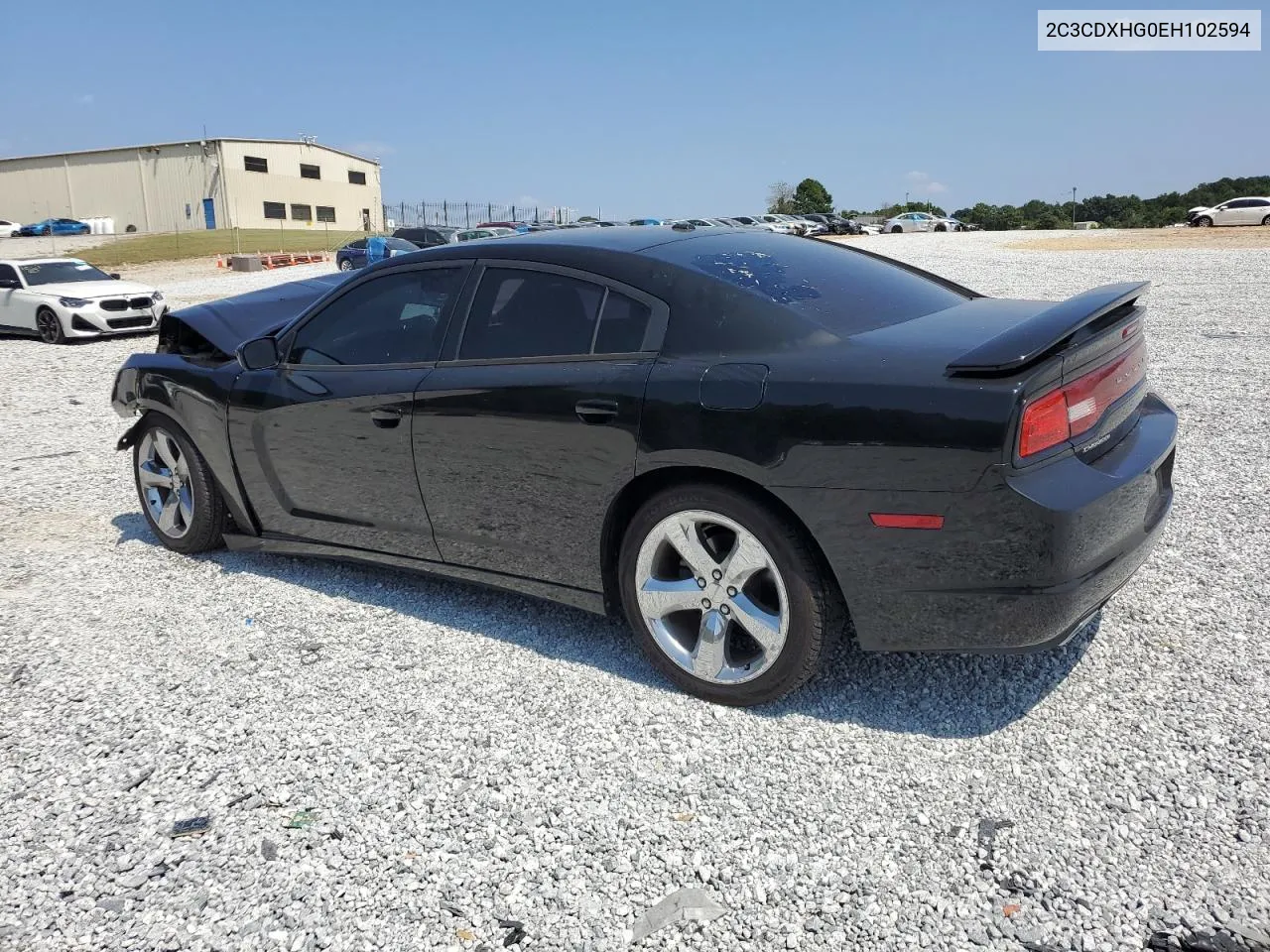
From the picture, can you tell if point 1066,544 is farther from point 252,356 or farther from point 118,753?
point 252,356

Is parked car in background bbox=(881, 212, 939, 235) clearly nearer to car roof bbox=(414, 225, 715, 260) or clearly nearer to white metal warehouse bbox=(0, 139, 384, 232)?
white metal warehouse bbox=(0, 139, 384, 232)

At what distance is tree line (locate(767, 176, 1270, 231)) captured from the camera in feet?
218

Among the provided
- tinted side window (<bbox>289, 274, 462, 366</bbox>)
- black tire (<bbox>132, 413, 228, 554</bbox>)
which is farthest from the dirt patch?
black tire (<bbox>132, 413, 228, 554</bbox>)

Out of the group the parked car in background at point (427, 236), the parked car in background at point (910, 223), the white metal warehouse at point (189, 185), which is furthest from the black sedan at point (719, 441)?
the white metal warehouse at point (189, 185)

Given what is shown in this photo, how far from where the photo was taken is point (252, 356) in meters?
4.32

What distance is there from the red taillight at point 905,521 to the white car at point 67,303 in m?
14.6

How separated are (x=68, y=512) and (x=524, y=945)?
493cm

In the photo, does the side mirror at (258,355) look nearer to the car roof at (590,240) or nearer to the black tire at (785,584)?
the car roof at (590,240)

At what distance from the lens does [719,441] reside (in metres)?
3.02

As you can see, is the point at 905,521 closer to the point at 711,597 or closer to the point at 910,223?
the point at 711,597

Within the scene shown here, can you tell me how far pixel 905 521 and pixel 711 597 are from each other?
0.72 meters

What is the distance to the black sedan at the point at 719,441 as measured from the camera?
2.73 m

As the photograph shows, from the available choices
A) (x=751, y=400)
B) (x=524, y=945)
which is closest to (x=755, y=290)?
(x=751, y=400)

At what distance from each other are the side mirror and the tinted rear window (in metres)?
1.87
